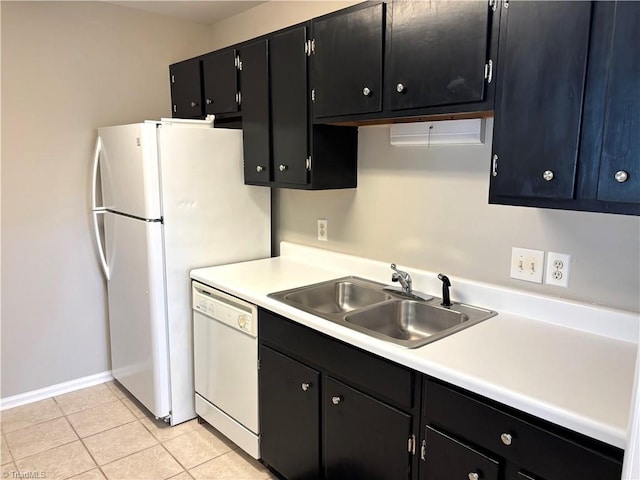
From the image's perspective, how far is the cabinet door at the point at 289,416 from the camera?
1928mm

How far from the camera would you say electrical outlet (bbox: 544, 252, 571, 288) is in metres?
1.71

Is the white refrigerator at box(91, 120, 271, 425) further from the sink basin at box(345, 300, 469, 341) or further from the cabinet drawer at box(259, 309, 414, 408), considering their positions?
the sink basin at box(345, 300, 469, 341)

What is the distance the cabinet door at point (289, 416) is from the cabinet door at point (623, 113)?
121 centimetres

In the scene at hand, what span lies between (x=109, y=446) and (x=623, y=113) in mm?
2636

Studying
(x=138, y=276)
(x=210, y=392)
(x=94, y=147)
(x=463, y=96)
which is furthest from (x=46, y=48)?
(x=463, y=96)

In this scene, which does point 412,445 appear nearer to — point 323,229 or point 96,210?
point 323,229

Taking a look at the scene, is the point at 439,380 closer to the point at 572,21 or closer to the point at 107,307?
the point at 572,21

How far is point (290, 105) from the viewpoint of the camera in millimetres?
2311

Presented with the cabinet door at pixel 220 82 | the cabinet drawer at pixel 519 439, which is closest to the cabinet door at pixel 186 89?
the cabinet door at pixel 220 82

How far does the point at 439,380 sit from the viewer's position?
1439mm

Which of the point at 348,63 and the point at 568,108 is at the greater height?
the point at 348,63

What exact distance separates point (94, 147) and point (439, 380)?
2.55 metres

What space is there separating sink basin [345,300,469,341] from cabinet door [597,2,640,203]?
84cm

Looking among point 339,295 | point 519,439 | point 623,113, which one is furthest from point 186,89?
point 519,439
